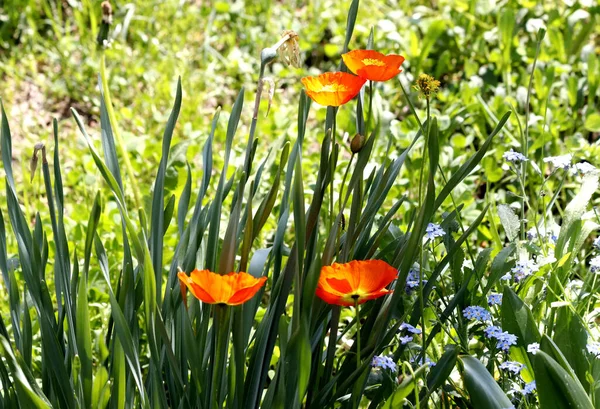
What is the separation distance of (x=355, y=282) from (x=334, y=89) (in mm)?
289

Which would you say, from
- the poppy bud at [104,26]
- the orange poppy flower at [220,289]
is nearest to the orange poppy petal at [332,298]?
the orange poppy flower at [220,289]

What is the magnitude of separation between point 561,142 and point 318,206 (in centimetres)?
178

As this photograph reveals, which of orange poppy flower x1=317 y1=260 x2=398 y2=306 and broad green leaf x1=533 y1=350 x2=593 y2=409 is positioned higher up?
orange poppy flower x1=317 y1=260 x2=398 y2=306

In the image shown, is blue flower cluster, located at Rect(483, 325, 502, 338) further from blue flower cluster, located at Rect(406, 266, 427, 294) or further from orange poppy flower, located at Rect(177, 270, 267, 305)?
orange poppy flower, located at Rect(177, 270, 267, 305)

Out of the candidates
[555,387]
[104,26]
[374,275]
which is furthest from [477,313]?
[104,26]

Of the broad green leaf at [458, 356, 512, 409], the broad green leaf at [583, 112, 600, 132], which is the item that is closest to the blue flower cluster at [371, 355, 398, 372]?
the broad green leaf at [458, 356, 512, 409]

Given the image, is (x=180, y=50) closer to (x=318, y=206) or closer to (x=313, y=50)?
(x=313, y=50)

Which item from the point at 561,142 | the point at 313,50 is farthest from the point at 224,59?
the point at 561,142

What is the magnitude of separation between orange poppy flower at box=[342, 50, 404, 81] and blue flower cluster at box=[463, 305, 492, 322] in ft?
1.49

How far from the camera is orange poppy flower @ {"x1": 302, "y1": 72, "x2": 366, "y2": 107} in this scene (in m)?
1.18

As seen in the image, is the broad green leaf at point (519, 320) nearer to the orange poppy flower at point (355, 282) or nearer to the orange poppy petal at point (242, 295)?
the orange poppy flower at point (355, 282)

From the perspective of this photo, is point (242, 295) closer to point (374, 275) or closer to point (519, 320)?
point (374, 275)

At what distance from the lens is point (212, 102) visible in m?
3.47

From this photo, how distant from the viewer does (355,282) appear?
43.1 inches
